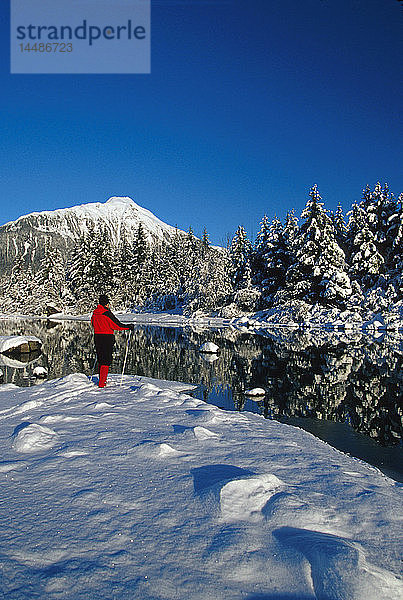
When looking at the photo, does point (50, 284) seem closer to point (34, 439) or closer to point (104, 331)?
point (104, 331)

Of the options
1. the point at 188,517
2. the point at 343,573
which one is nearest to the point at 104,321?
the point at 188,517

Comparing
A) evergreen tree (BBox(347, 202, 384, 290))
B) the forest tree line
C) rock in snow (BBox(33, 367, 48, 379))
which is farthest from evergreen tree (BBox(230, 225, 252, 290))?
rock in snow (BBox(33, 367, 48, 379))

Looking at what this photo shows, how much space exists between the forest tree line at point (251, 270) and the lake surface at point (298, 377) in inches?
541

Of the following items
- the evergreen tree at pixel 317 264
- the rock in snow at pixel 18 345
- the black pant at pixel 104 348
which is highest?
the evergreen tree at pixel 317 264

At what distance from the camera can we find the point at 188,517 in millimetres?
2838

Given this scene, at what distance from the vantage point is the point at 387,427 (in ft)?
→ 24.1

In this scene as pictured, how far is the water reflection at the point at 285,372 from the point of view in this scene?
27.4 feet

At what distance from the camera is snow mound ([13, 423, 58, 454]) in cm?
414

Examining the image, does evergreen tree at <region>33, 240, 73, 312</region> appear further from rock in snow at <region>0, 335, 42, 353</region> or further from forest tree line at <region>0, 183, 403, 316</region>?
rock in snow at <region>0, 335, 42, 353</region>

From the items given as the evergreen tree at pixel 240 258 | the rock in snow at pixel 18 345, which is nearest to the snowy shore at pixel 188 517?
the rock in snow at pixel 18 345

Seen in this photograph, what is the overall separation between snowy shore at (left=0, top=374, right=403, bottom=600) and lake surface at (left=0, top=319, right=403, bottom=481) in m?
2.36

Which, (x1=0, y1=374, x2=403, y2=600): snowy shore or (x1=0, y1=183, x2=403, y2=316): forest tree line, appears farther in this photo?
(x1=0, y1=183, x2=403, y2=316): forest tree line

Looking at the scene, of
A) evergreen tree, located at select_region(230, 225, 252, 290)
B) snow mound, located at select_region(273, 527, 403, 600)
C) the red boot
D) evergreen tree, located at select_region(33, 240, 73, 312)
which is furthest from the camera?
evergreen tree, located at select_region(33, 240, 73, 312)

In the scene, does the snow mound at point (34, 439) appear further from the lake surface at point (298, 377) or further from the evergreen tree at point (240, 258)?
the evergreen tree at point (240, 258)
